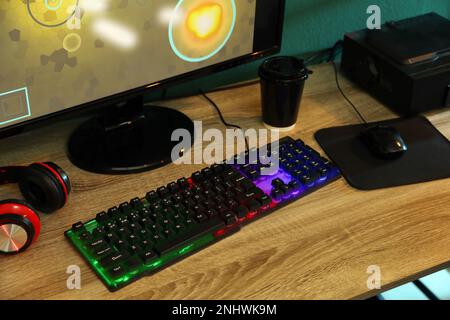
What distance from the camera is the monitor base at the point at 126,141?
1006 mm

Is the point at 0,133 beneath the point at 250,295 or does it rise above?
above

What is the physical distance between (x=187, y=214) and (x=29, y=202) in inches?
10.2

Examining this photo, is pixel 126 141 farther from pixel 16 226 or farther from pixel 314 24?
pixel 314 24

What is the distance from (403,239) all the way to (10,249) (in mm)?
576

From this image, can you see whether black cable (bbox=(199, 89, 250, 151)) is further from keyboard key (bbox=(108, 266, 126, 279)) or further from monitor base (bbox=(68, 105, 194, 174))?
keyboard key (bbox=(108, 266, 126, 279))

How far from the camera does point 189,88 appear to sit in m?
1.30

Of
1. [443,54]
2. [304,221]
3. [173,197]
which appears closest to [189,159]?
[173,197]

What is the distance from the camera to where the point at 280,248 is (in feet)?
2.79

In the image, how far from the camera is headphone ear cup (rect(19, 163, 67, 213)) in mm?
872

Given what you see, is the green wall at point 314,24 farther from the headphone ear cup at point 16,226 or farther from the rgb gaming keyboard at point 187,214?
the headphone ear cup at point 16,226

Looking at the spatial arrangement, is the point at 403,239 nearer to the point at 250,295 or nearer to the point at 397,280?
the point at 397,280

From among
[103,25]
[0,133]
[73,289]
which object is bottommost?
[73,289]

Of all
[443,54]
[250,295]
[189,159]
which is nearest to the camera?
[250,295]

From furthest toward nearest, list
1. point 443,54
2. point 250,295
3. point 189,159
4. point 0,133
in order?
point 443,54
point 189,159
point 0,133
point 250,295
